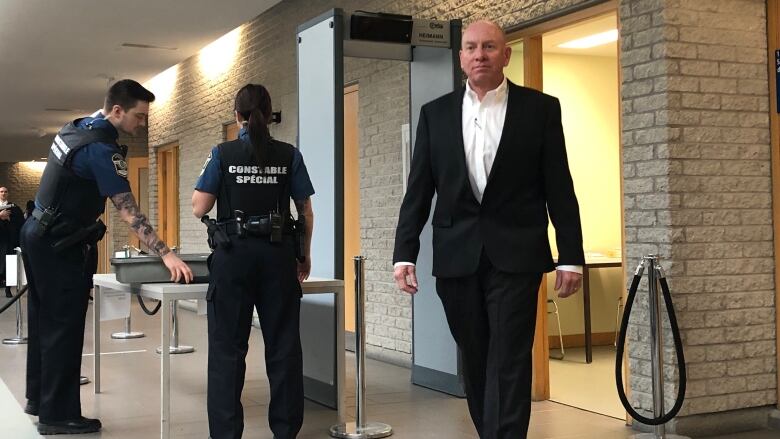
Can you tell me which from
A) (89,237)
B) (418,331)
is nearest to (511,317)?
(89,237)

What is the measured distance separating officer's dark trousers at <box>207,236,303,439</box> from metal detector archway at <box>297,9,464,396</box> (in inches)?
Result: 41.1

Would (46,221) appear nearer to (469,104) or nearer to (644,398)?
(469,104)

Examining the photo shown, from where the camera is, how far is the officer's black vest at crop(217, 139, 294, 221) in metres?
3.91

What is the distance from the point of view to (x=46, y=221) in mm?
4289

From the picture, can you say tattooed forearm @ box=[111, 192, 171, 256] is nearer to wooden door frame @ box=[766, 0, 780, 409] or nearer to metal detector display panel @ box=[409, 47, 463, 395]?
metal detector display panel @ box=[409, 47, 463, 395]

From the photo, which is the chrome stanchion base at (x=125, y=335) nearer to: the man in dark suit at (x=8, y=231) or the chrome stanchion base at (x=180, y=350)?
the chrome stanchion base at (x=180, y=350)

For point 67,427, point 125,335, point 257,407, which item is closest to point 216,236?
point 67,427

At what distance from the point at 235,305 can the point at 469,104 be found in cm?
156

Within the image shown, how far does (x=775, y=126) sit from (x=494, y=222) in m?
2.48

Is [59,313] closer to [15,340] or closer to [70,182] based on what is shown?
[70,182]

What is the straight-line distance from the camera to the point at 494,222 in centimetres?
277

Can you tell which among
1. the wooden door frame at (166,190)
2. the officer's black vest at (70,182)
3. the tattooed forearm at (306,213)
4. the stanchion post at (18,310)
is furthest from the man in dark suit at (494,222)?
the wooden door frame at (166,190)

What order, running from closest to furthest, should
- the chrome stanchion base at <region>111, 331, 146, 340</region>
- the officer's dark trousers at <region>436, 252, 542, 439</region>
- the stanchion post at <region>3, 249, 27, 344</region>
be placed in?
the officer's dark trousers at <region>436, 252, 542, 439</region> < the stanchion post at <region>3, 249, 27, 344</region> < the chrome stanchion base at <region>111, 331, 146, 340</region>

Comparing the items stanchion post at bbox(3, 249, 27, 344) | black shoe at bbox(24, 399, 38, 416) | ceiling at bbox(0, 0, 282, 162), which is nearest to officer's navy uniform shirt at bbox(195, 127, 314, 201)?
black shoe at bbox(24, 399, 38, 416)
